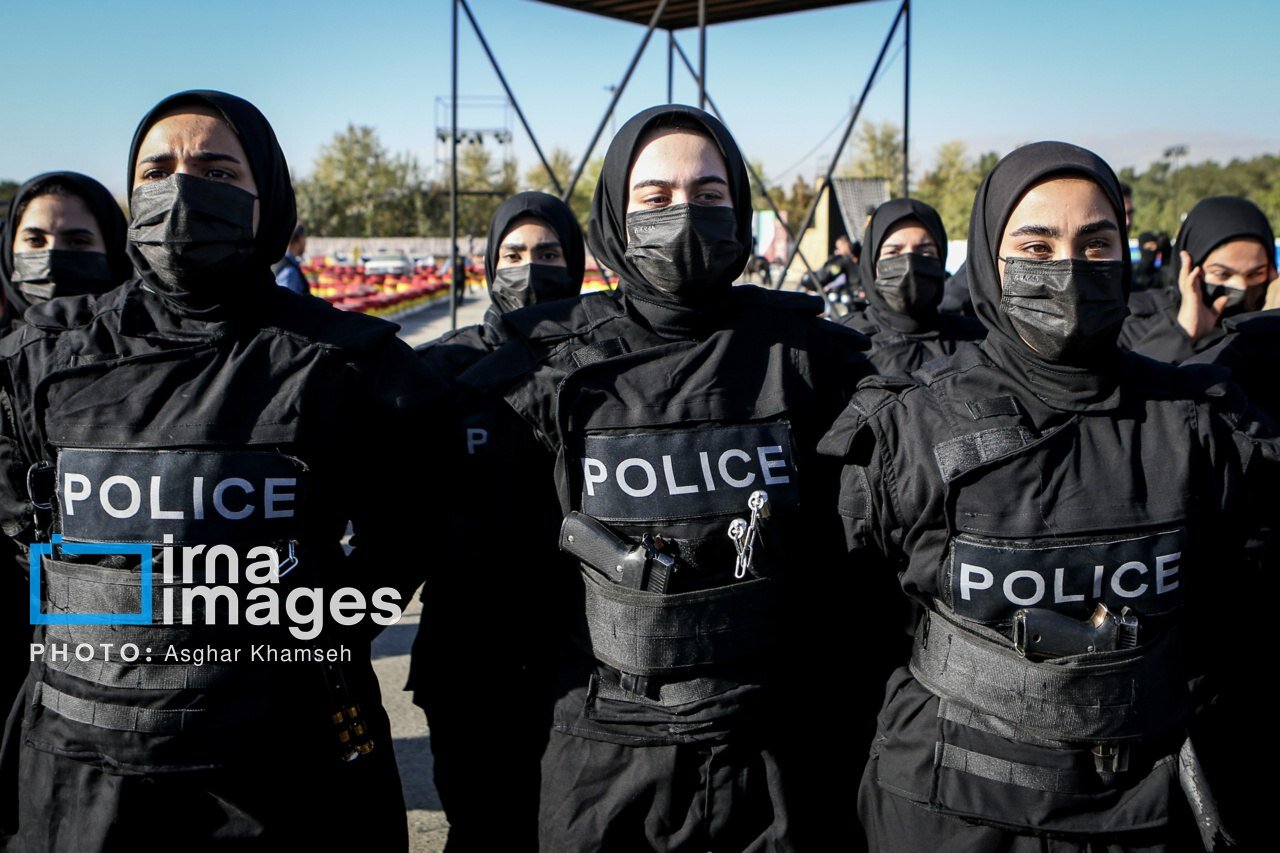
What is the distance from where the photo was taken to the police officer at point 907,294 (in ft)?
14.7

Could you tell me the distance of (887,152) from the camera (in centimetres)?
5653

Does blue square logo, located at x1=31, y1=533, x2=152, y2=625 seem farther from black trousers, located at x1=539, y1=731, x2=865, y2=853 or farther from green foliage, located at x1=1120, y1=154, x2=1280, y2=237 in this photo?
green foliage, located at x1=1120, y1=154, x2=1280, y2=237

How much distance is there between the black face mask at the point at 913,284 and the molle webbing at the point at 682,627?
9.35 ft

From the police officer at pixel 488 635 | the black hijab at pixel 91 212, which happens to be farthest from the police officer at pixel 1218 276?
the black hijab at pixel 91 212

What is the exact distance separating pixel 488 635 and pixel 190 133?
136 cm

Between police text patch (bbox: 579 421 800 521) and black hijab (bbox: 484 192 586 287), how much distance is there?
2201mm

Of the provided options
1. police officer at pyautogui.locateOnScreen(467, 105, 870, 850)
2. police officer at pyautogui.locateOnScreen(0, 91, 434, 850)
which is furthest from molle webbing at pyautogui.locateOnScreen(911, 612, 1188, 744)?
police officer at pyautogui.locateOnScreen(0, 91, 434, 850)

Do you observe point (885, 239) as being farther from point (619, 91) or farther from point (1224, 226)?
point (619, 91)

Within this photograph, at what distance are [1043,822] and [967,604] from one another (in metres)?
0.41

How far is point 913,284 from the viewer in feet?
14.8

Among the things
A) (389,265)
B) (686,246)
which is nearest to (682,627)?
(686,246)

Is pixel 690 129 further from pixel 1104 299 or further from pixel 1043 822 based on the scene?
pixel 1043 822

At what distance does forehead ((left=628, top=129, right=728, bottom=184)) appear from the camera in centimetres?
224

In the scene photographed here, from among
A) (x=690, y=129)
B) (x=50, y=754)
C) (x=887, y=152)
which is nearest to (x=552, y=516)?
(x=690, y=129)
